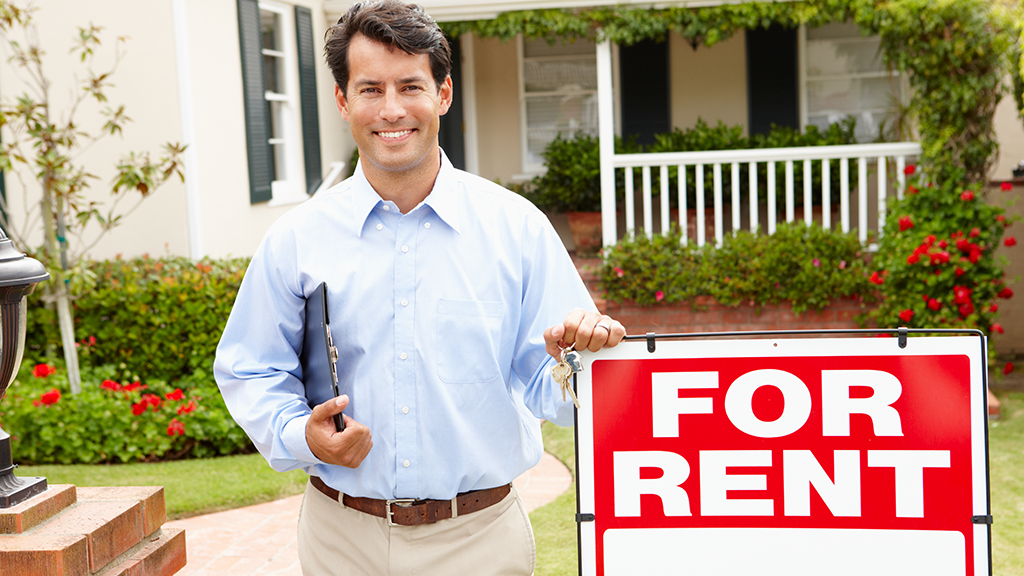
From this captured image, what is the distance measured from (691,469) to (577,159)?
7516 mm

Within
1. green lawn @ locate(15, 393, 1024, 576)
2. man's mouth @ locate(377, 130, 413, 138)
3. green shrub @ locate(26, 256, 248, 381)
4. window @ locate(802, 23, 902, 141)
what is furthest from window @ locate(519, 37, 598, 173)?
man's mouth @ locate(377, 130, 413, 138)

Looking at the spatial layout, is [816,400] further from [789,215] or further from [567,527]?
[789,215]

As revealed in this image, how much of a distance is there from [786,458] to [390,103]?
3.43 ft

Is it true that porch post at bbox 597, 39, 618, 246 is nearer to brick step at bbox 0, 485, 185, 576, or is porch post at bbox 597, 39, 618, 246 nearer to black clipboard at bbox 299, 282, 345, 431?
brick step at bbox 0, 485, 185, 576

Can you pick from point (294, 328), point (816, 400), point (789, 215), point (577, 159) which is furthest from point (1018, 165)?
point (294, 328)

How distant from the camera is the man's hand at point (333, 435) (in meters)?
1.68

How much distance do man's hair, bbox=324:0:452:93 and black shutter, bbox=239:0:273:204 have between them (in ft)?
19.4

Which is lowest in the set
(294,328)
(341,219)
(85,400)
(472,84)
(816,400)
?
(85,400)

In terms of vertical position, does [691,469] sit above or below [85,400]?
above

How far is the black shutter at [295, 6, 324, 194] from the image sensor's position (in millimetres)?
8398

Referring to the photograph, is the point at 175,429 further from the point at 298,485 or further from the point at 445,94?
the point at 445,94

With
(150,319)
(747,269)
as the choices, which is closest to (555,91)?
(747,269)

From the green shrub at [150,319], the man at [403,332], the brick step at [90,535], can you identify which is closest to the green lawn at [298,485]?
the green shrub at [150,319]

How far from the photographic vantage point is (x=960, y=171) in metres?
6.57
